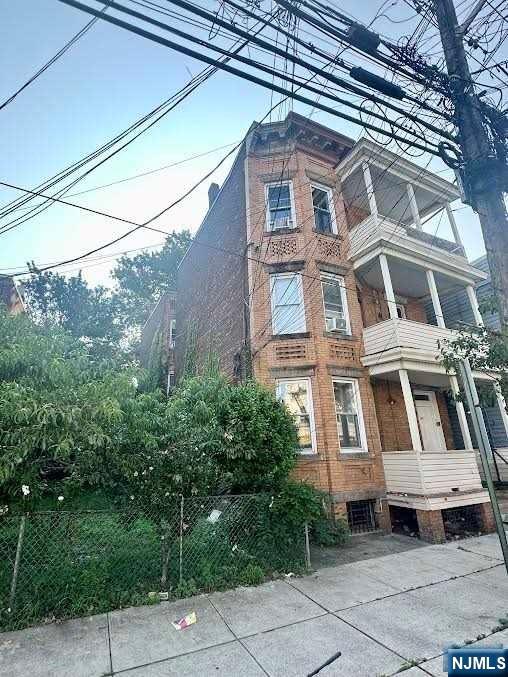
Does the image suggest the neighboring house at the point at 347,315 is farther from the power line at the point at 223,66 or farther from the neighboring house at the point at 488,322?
the power line at the point at 223,66

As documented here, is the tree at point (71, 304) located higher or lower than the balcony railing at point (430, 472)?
higher

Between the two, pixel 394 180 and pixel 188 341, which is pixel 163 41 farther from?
pixel 188 341

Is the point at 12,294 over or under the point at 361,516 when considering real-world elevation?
over

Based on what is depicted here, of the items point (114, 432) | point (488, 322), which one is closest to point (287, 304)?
point (114, 432)

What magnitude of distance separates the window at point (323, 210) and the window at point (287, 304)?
7.11 ft

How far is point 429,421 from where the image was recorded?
40.0 feet

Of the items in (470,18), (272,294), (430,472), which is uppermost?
(470,18)

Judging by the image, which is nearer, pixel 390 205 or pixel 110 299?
pixel 390 205

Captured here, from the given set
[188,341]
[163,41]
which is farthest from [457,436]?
[163,41]

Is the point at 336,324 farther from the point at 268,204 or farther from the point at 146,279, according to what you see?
the point at 146,279

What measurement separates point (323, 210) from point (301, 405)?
666cm

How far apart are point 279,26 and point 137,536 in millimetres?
7347

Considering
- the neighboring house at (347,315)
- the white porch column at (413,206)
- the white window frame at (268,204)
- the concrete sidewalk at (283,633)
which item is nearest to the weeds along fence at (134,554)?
the concrete sidewalk at (283,633)

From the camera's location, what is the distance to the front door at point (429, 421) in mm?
11930
